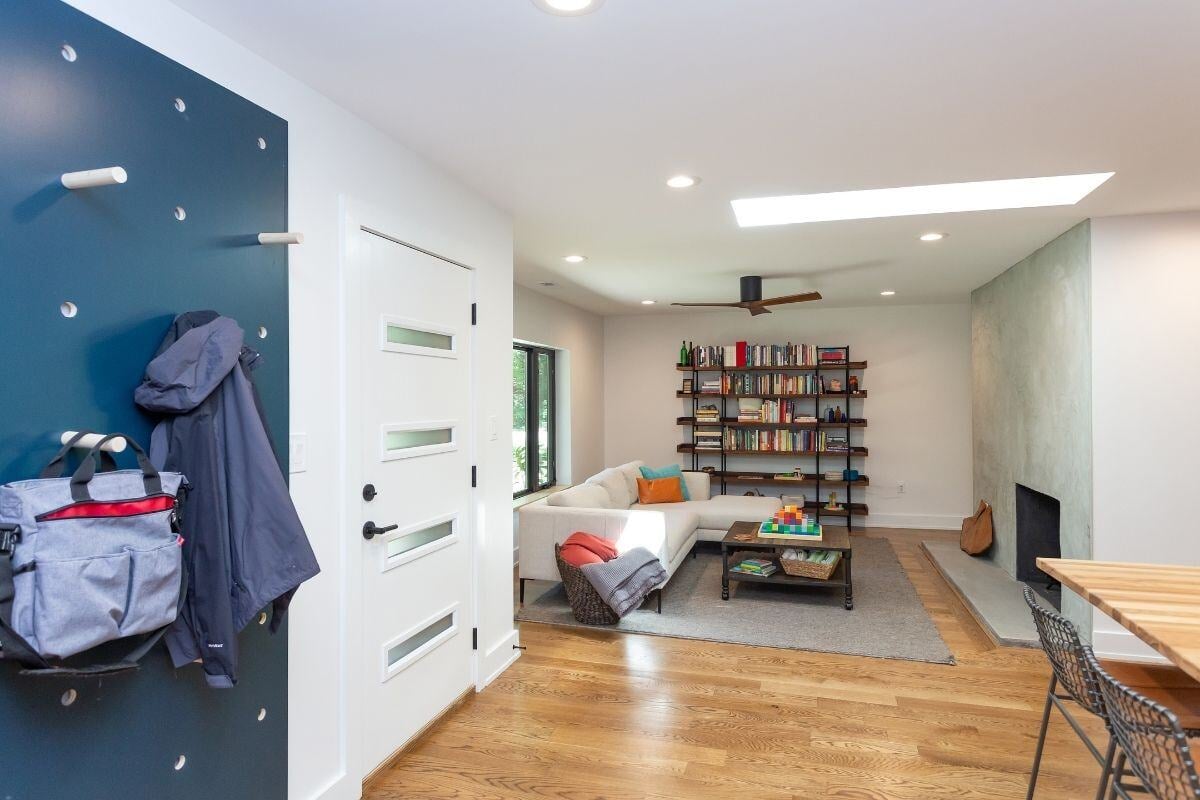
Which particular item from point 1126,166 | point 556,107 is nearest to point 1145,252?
point 1126,166

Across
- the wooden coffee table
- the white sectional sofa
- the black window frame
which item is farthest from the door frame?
the black window frame

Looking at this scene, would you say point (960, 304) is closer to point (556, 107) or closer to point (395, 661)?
point (556, 107)

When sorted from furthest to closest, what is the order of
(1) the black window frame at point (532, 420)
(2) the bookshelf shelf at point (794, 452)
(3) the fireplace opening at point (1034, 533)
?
1. (2) the bookshelf shelf at point (794, 452)
2. (1) the black window frame at point (532, 420)
3. (3) the fireplace opening at point (1034, 533)

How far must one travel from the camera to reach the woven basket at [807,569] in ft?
15.4

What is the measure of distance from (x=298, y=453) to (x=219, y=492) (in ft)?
1.78

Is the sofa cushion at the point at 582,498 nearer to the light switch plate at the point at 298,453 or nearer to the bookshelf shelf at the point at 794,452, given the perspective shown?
the bookshelf shelf at the point at 794,452

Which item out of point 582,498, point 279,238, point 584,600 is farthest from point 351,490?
point 582,498

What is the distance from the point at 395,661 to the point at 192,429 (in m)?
1.43

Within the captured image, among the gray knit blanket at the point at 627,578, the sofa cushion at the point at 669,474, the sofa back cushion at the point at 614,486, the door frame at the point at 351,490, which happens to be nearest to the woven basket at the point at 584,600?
the gray knit blanket at the point at 627,578

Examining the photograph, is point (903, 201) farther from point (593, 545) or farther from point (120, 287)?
point (120, 287)

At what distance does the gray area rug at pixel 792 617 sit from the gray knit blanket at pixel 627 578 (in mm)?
177

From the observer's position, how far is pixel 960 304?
24.0 feet

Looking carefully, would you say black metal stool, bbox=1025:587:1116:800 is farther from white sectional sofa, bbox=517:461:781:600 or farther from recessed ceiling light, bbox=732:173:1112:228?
white sectional sofa, bbox=517:461:781:600

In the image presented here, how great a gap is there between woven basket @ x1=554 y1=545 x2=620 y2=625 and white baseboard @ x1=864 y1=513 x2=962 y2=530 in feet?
14.0
